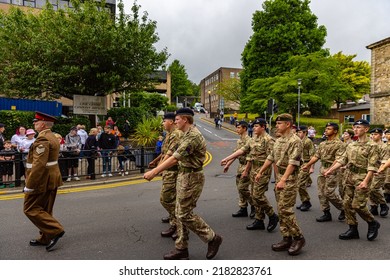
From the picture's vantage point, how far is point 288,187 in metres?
4.34

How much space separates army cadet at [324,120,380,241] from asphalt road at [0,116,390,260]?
221 millimetres

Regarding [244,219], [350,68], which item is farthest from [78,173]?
[350,68]

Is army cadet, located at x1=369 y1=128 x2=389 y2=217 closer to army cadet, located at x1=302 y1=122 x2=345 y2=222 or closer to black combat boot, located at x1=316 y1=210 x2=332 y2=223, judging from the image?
army cadet, located at x1=302 y1=122 x2=345 y2=222

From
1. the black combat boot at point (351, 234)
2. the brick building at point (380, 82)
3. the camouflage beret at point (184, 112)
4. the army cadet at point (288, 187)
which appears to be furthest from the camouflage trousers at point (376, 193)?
the brick building at point (380, 82)

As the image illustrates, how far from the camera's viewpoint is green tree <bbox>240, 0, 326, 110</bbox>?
3356cm

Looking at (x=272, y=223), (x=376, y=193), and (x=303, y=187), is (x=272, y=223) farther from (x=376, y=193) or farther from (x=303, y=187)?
(x=376, y=193)

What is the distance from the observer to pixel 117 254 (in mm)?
4246

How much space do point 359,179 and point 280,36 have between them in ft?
105

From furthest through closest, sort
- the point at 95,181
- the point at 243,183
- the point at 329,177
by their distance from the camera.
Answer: the point at 95,181, the point at 329,177, the point at 243,183

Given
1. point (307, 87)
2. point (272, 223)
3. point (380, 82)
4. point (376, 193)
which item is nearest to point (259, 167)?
point (272, 223)

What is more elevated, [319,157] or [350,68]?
[350,68]

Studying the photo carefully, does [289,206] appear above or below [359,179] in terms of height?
below

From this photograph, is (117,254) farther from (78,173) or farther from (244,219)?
(78,173)
